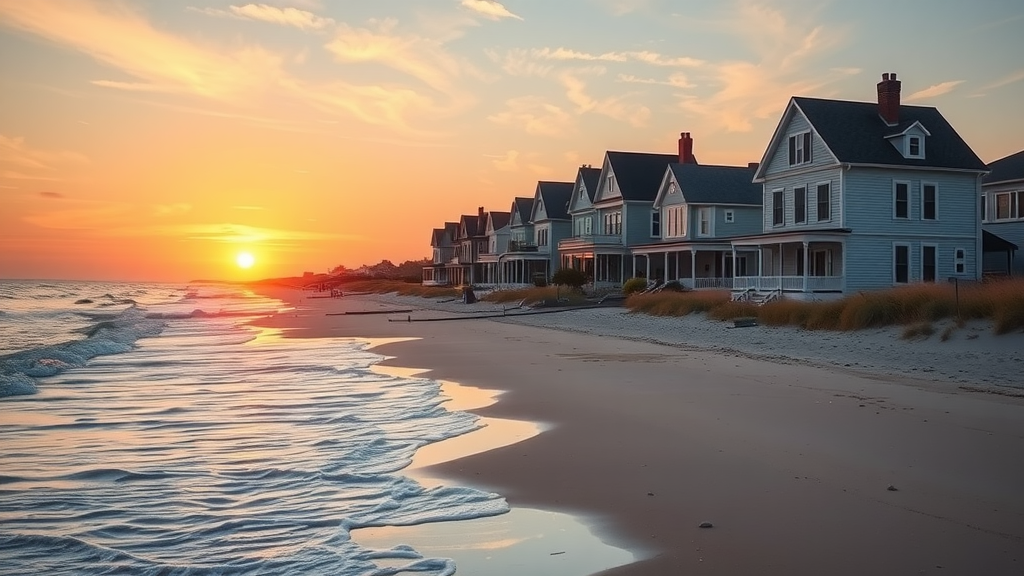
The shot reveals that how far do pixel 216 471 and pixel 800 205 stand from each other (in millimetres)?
30431

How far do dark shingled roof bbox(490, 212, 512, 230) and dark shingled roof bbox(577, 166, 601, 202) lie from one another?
2256 centimetres

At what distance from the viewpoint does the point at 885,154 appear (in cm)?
3241

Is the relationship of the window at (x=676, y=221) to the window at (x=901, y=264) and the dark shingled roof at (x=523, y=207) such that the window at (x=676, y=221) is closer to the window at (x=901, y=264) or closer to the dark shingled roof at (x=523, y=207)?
the window at (x=901, y=264)

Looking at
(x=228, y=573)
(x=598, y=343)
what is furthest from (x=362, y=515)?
(x=598, y=343)

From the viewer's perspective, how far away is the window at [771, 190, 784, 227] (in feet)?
118

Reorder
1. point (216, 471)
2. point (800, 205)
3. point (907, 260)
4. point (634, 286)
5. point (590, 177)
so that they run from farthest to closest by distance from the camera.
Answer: point (590, 177), point (634, 286), point (800, 205), point (907, 260), point (216, 471)

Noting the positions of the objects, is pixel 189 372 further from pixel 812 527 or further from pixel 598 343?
pixel 812 527

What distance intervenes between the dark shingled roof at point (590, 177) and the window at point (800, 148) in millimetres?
24654

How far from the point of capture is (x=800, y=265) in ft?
116

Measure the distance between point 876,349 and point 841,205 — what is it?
1423 centimetres

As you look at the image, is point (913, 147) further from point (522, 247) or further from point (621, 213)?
point (522, 247)

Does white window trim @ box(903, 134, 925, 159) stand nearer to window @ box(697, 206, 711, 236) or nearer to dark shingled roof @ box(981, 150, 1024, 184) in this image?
dark shingled roof @ box(981, 150, 1024, 184)

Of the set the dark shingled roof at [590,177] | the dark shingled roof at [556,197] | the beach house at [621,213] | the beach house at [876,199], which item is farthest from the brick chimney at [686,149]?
the beach house at [876,199]

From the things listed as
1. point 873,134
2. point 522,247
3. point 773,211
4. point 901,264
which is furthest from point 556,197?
point 901,264
